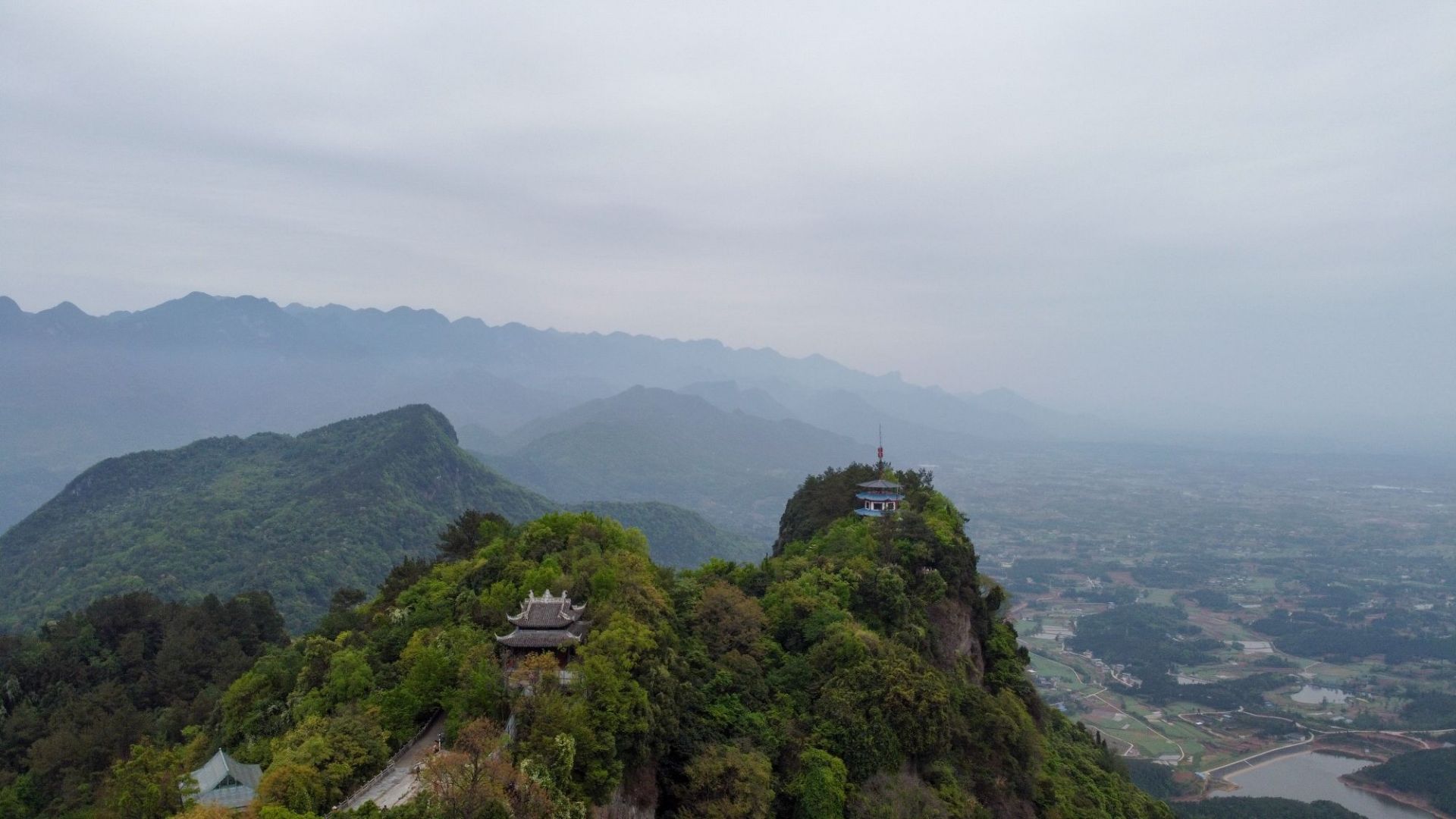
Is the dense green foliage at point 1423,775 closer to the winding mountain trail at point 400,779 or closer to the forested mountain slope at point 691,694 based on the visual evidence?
the forested mountain slope at point 691,694

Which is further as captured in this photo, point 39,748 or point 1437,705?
point 1437,705

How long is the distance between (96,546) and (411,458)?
32.2 meters

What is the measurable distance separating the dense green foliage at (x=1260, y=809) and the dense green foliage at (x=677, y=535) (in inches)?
2398

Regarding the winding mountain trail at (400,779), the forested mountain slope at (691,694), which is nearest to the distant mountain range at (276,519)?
the forested mountain slope at (691,694)

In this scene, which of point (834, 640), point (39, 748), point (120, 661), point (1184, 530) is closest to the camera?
point (834, 640)

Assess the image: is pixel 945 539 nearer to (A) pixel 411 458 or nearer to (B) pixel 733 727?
(B) pixel 733 727

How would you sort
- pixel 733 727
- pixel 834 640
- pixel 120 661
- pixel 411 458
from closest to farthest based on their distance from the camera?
pixel 733 727, pixel 834 640, pixel 120 661, pixel 411 458

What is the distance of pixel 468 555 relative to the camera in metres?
38.8

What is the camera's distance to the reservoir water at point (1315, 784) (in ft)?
204

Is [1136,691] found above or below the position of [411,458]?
below

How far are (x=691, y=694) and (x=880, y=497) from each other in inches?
837

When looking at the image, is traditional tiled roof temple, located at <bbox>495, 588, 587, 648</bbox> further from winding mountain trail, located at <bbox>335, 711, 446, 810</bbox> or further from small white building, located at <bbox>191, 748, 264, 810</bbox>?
small white building, located at <bbox>191, 748, 264, 810</bbox>

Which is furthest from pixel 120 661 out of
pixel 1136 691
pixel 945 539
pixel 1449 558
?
pixel 1449 558

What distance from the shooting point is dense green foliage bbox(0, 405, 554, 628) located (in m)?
68.9
